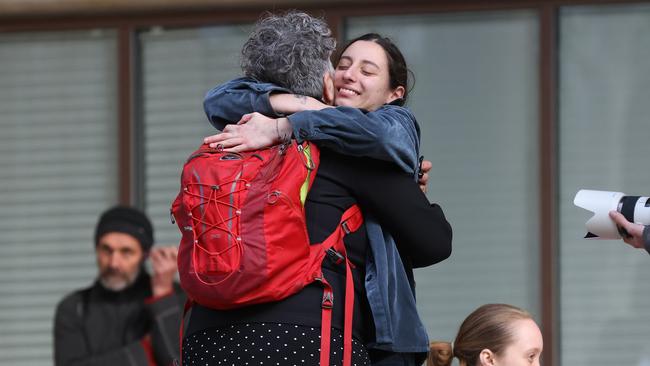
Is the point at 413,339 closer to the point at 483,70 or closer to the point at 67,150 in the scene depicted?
the point at 483,70

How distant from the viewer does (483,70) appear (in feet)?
22.5

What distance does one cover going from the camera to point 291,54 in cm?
362

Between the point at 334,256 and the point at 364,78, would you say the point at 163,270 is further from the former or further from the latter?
the point at 334,256

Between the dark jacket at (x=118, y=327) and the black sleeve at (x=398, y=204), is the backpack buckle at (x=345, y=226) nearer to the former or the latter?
the black sleeve at (x=398, y=204)

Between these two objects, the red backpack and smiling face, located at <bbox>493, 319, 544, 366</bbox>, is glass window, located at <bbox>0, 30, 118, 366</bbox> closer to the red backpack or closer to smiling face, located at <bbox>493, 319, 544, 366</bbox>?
smiling face, located at <bbox>493, 319, 544, 366</bbox>

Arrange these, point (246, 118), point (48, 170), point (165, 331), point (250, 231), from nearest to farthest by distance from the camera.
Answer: point (250, 231) → point (246, 118) → point (165, 331) → point (48, 170)

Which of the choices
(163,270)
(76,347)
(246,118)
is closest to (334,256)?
(246,118)

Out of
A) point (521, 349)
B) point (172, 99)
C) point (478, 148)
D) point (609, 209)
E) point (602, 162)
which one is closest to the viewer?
point (609, 209)

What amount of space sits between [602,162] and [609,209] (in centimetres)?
276

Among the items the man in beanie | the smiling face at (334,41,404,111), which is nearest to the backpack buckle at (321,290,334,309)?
the smiling face at (334,41,404,111)

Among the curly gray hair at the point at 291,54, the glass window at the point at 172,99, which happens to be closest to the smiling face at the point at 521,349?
the curly gray hair at the point at 291,54

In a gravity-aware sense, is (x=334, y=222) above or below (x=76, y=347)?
above

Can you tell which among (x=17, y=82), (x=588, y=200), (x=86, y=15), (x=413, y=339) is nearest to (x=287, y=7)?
(x=86, y=15)

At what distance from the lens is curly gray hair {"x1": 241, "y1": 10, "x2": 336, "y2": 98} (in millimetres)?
3631
